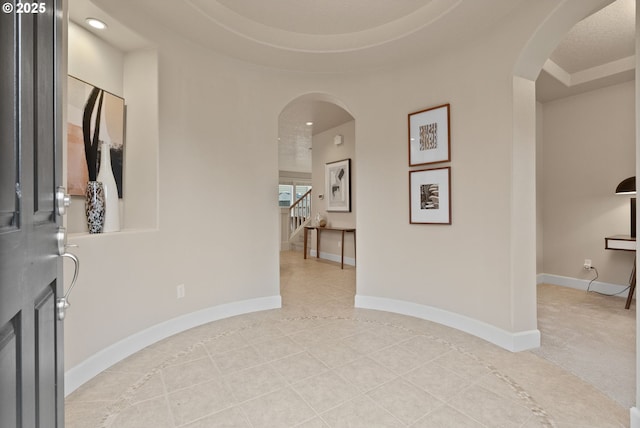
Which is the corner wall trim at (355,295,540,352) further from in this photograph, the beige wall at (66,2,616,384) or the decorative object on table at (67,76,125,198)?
the decorative object on table at (67,76,125,198)

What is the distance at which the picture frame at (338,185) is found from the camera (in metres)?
5.84

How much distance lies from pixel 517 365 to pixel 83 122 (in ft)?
11.4

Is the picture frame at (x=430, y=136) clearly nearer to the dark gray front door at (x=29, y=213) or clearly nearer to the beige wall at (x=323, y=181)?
the beige wall at (x=323, y=181)

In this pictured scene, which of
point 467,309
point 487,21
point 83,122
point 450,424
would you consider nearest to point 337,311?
point 467,309

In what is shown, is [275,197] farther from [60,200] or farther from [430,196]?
[60,200]

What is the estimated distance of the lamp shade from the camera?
3.38m

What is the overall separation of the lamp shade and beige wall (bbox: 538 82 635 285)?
1.02ft

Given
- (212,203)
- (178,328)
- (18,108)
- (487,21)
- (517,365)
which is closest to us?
(18,108)

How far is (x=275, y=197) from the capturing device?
341 cm

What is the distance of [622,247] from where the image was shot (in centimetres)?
339

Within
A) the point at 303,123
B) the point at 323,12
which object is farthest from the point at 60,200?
the point at 303,123

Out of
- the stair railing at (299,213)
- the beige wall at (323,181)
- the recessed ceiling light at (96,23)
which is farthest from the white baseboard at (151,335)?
the stair railing at (299,213)

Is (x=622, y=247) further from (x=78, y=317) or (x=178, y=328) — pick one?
(x=78, y=317)

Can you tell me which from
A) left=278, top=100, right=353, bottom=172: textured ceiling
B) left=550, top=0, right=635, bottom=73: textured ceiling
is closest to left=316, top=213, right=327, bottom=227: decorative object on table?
left=278, top=100, right=353, bottom=172: textured ceiling
